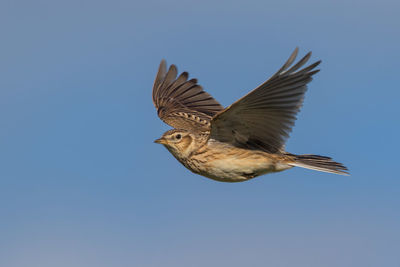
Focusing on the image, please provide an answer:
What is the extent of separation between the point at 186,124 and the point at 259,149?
261 centimetres

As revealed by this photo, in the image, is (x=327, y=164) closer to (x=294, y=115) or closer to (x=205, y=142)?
(x=294, y=115)

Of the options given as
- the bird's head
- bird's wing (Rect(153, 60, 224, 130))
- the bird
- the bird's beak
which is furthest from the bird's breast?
bird's wing (Rect(153, 60, 224, 130))

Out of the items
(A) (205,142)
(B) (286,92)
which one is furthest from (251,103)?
(A) (205,142)

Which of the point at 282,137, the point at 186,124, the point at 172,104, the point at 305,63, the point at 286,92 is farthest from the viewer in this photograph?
the point at 172,104

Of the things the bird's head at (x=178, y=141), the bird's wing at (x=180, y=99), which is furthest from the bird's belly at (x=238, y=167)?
the bird's wing at (x=180, y=99)

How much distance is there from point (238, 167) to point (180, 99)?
4.51m

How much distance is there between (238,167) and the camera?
10445 mm

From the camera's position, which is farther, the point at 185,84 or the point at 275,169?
the point at 185,84

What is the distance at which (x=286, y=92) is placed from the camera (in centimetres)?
989

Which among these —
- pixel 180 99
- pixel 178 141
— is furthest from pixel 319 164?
pixel 180 99

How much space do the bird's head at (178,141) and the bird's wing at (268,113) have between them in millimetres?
548

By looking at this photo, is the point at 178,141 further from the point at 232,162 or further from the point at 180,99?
the point at 180,99

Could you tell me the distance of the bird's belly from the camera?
10445mm

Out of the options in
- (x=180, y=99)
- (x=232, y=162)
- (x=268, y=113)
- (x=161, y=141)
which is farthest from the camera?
(x=180, y=99)
